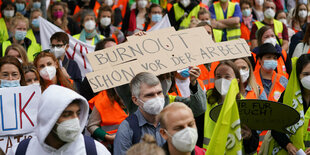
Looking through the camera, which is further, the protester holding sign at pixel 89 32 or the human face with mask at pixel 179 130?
the protester holding sign at pixel 89 32

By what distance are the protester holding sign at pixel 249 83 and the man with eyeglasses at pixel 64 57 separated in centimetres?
238

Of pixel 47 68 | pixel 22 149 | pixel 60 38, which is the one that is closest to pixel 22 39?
pixel 60 38

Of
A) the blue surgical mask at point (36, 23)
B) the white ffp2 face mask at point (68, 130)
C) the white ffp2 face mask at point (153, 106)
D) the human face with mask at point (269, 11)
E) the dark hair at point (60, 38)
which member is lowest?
the white ffp2 face mask at point (68, 130)

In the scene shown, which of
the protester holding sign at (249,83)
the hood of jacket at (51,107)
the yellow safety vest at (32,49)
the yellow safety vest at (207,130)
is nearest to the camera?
the hood of jacket at (51,107)

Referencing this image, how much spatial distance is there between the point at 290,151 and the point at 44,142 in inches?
105

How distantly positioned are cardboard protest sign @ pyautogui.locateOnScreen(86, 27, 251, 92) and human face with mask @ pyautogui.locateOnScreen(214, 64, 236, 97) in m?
0.23

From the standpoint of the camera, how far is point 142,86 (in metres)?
4.69

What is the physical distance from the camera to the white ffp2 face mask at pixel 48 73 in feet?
22.3

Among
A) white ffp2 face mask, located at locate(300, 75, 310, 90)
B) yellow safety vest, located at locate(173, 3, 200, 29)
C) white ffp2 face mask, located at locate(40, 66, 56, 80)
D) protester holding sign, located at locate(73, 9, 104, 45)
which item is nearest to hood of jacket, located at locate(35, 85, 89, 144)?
white ffp2 face mask, located at locate(300, 75, 310, 90)

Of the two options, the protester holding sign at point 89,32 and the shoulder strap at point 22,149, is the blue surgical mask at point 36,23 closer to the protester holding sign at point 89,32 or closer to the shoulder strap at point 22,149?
the protester holding sign at point 89,32

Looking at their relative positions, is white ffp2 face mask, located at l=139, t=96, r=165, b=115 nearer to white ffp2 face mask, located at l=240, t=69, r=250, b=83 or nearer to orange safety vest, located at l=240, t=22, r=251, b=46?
white ffp2 face mask, located at l=240, t=69, r=250, b=83

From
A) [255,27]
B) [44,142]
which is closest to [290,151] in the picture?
[44,142]

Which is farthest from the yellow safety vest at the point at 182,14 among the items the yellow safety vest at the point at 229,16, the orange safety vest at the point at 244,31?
the orange safety vest at the point at 244,31

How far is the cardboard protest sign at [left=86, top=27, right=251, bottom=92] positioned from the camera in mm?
5477
